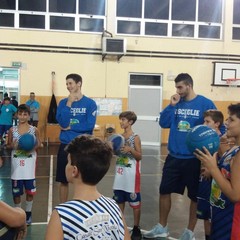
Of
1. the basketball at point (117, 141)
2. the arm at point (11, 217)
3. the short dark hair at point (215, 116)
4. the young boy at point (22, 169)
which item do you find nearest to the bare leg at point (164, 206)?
the basketball at point (117, 141)

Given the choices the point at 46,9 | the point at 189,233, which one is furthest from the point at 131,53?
the point at 189,233

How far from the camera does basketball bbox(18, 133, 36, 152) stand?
3.89 m

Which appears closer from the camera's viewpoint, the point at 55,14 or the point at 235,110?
the point at 235,110

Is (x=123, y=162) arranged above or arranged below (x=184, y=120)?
below

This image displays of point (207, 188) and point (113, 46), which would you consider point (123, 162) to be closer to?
point (207, 188)

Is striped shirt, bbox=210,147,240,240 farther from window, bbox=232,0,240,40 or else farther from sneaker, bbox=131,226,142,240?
window, bbox=232,0,240,40

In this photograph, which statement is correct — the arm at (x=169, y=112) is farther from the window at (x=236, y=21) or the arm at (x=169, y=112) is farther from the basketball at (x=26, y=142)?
the window at (x=236, y=21)

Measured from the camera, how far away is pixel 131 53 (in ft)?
41.7

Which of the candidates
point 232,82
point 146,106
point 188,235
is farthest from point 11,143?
point 232,82

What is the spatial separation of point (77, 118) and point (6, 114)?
740 centimetres

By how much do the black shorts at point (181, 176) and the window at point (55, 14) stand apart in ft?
31.5

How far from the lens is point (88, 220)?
1453 millimetres

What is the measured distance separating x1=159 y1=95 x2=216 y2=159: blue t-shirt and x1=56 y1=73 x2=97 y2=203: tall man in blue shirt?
0.97 meters

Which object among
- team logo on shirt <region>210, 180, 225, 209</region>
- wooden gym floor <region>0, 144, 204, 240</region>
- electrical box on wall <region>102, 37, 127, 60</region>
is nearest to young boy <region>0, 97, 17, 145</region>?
wooden gym floor <region>0, 144, 204, 240</region>
